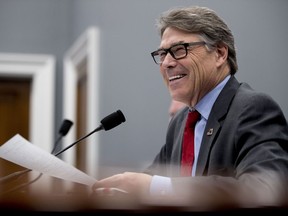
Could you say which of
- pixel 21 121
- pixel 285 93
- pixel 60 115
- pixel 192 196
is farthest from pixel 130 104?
pixel 192 196

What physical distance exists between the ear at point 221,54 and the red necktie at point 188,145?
0.53 feet

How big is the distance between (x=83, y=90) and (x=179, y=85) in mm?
2618

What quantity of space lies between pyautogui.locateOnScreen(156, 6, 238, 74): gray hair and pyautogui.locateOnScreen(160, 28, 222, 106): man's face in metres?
0.02

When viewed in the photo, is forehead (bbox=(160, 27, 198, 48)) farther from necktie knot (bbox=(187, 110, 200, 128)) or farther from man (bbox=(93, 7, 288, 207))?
necktie knot (bbox=(187, 110, 200, 128))

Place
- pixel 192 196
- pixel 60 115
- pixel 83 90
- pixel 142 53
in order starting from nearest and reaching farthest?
pixel 192 196 → pixel 142 53 → pixel 83 90 → pixel 60 115

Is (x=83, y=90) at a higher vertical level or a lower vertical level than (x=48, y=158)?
higher

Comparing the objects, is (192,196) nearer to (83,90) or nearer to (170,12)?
(170,12)

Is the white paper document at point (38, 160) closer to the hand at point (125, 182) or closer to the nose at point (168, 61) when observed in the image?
the hand at point (125, 182)

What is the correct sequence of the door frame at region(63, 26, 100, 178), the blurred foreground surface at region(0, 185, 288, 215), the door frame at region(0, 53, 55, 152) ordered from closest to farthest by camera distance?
the blurred foreground surface at region(0, 185, 288, 215)
the door frame at region(63, 26, 100, 178)
the door frame at region(0, 53, 55, 152)

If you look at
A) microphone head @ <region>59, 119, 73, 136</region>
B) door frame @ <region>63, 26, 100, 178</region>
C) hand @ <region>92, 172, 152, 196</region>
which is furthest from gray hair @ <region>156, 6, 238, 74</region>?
door frame @ <region>63, 26, 100, 178</region>

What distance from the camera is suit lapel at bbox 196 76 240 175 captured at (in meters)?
1.39

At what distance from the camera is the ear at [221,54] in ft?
5.24

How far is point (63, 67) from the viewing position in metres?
4.48

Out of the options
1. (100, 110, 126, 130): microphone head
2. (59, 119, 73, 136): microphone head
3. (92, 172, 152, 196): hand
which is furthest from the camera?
(59, 119, 73, 136): microphone head
